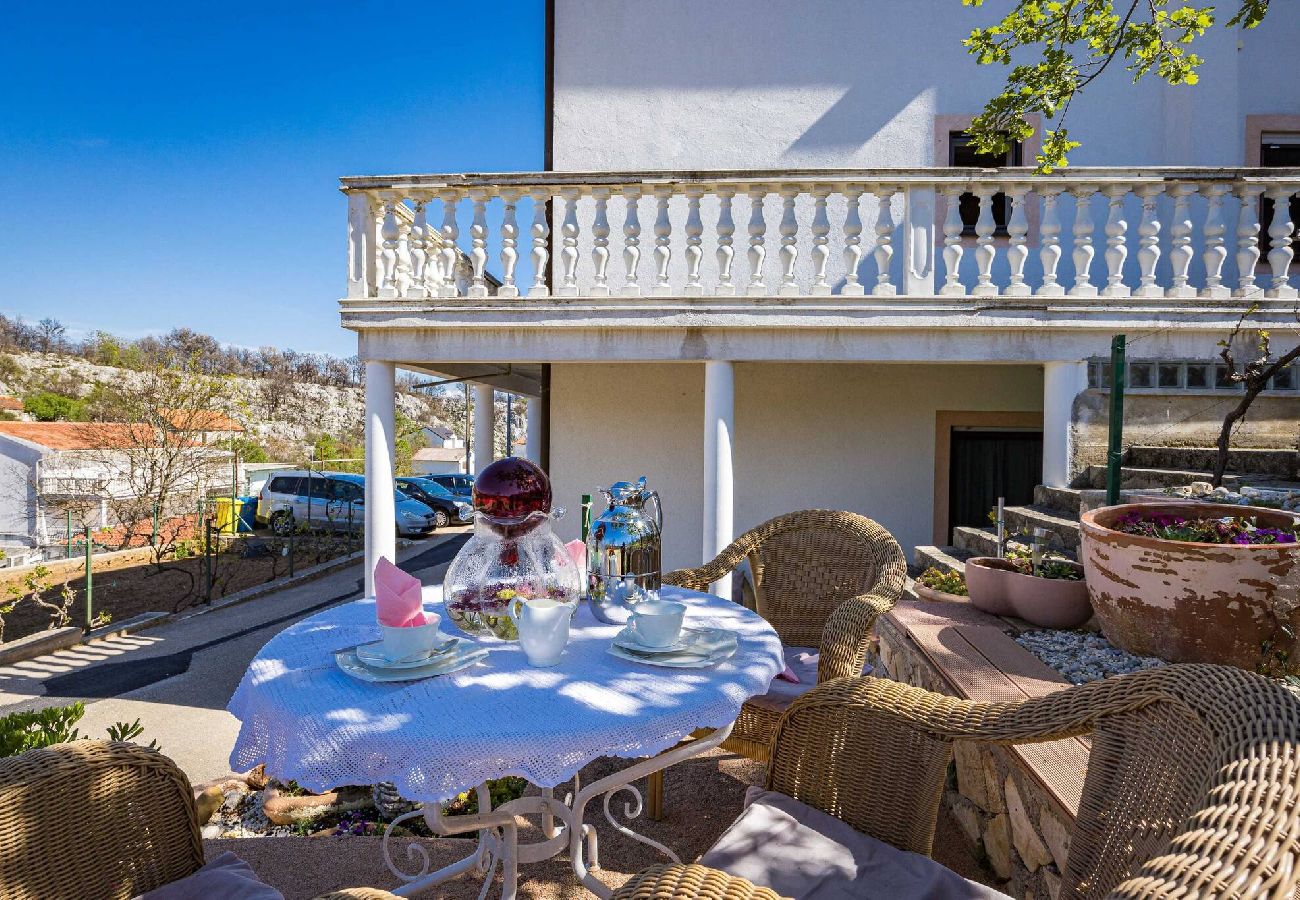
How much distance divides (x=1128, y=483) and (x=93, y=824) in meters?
5.09

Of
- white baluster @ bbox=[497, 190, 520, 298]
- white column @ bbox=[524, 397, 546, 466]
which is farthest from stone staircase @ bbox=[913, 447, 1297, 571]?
white column @ bbox=[524, 397, 546, 466]

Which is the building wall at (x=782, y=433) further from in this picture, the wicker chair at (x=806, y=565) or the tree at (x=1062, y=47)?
the wicker chair at (x=806, y=565)

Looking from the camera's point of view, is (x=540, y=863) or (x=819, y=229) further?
(x=819, y=229)

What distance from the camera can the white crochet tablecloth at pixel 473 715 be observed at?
1168 millimetres

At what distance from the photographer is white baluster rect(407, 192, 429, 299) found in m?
5.06

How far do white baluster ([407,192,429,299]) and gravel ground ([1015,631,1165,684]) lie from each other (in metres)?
4.39

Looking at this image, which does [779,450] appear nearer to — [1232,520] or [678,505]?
[678,505]

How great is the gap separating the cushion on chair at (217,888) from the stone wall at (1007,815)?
148 centimetres

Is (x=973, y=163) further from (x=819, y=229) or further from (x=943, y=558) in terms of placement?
(x=943, y=558)

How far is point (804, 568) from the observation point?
9.95 ft

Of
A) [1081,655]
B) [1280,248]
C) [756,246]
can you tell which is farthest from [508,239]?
[1280,248]

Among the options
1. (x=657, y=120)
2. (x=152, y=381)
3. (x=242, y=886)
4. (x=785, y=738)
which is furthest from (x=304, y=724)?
(x=152, y=381)

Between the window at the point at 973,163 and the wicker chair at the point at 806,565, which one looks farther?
the window at the point at 973,163

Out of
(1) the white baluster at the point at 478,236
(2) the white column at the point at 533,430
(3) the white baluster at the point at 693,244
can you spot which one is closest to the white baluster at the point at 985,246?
(3) the white baluster at the point at 693,244
